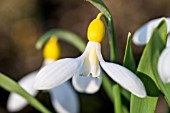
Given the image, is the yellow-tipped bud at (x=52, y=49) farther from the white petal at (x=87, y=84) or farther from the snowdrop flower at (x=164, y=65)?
the snowdrop flower at (x=164, y=65)

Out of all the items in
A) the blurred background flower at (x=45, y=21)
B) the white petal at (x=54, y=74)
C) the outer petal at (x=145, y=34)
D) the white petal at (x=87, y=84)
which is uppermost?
the white petal at (x=54, y=74)

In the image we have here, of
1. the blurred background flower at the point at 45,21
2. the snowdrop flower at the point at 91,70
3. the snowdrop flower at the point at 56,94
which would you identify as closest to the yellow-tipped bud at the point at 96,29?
the snowdrop flower at the point at 91,70

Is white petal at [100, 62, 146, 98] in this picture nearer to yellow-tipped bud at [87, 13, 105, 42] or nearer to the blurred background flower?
yellow-tipped bud at [87, 13, 105, 42]

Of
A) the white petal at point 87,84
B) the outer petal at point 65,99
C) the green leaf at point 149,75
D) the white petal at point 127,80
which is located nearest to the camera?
the white petal at point 127,80

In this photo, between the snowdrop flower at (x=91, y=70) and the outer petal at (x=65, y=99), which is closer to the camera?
the snowdrop flower at (x=91, y=70)

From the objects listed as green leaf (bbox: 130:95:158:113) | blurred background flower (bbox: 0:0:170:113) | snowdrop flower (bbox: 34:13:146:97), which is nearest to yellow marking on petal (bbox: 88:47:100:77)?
snowdrop flower (bbox: 34:13:146:97)
